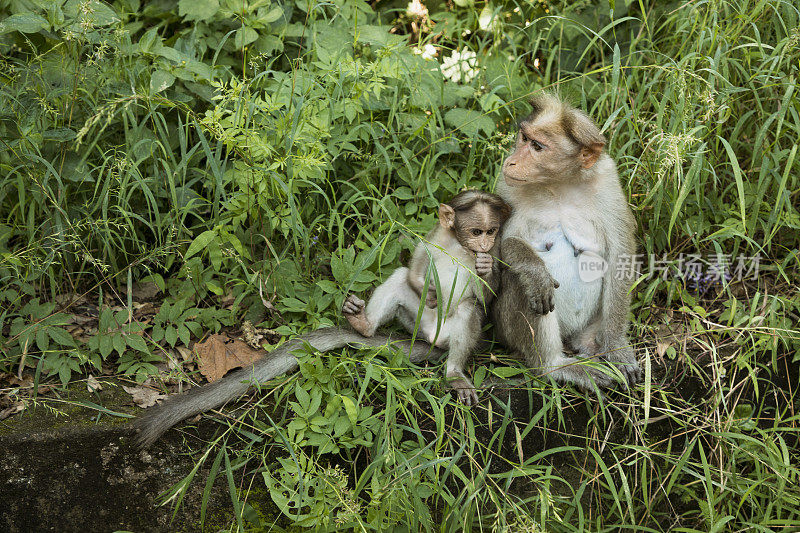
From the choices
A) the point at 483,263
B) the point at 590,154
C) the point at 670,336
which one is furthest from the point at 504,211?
the point at 670,336

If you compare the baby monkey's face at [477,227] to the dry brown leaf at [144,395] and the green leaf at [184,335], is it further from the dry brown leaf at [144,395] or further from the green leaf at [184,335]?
the dry brown leaf at [144,395]

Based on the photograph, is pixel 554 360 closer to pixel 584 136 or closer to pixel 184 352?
pixel 584 136

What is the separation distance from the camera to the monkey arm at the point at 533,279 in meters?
3.30

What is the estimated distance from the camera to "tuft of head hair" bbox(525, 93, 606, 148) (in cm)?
324

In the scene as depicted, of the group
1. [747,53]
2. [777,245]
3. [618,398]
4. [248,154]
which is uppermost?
[747,53]

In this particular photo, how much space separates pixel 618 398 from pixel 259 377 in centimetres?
149

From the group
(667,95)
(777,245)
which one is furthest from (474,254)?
(777,245)

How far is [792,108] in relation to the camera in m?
3.80

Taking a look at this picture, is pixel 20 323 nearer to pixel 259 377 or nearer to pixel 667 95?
pixel 259 377

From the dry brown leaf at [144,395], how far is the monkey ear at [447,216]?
4.41 ft

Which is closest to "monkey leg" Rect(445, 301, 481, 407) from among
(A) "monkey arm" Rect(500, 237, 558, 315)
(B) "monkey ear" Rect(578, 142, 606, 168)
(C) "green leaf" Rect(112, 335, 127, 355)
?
(A) "monkey arm" Rect(500, 237, 558, 315)

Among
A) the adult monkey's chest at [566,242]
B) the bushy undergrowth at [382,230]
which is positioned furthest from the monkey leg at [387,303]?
the adult monkey's chest at [566,242]

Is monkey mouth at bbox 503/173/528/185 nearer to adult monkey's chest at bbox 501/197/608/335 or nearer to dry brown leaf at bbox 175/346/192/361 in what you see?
adult monkey's chest at bbox 501/197/608/335

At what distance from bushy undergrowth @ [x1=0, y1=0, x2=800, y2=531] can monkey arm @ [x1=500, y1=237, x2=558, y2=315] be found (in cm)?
36
